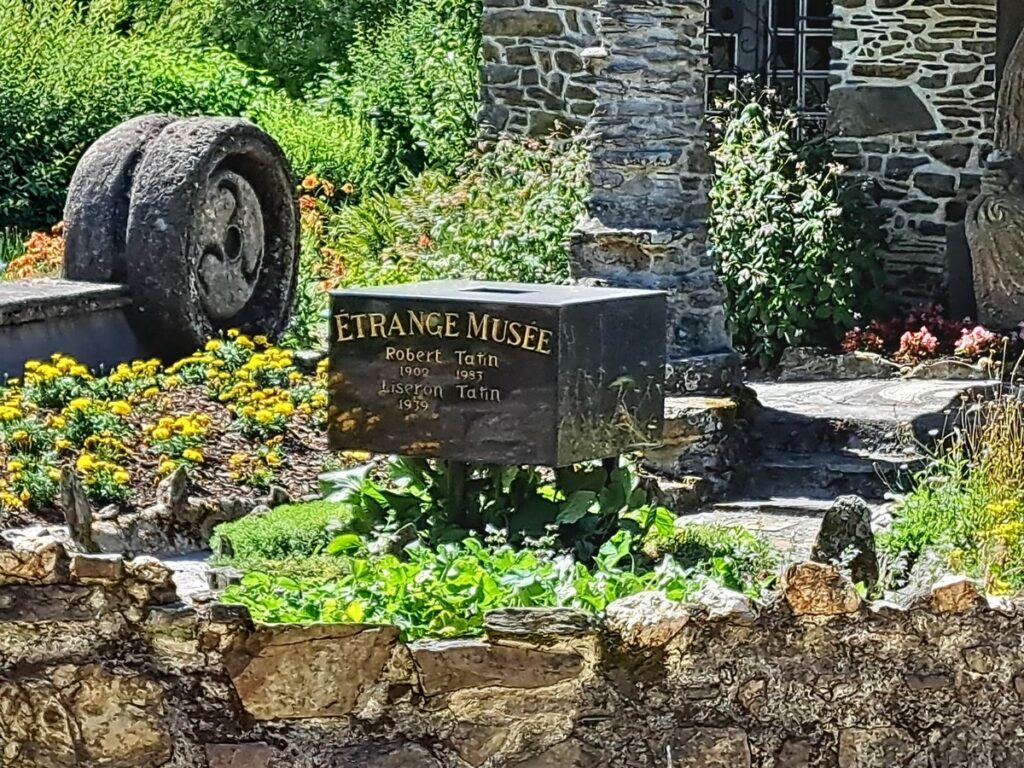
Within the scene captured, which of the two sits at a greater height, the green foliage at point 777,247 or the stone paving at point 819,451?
the green foliage at point 777,247

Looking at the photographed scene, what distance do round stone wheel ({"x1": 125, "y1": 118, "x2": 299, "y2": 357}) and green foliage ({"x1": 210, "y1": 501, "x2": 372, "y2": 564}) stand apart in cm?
298

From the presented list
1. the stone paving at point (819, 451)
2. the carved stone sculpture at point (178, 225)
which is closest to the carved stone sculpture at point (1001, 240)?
the stone paving at point (819, 451)

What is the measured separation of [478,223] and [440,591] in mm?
7532

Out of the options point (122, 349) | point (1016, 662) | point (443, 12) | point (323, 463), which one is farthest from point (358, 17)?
point (1016, 662)

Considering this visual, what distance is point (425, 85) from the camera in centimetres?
1688

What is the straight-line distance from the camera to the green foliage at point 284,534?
7176 mm

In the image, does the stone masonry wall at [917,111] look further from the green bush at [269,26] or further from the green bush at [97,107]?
the green bush at [269,26]

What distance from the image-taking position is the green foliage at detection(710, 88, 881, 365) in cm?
1268

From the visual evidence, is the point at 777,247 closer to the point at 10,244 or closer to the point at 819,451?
the point at 819,451

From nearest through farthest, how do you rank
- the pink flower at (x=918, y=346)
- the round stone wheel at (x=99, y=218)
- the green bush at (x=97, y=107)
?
the round stone wheel at (x=99, y=218) < the pink flower at (x=918, y=346) < the green bush at (x=97, y=107)

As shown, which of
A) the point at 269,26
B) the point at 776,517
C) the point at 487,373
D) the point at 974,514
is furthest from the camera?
the point at 269,26

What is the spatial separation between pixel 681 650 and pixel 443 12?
1274cm

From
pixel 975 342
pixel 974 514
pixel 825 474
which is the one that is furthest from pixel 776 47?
pixel 974 514

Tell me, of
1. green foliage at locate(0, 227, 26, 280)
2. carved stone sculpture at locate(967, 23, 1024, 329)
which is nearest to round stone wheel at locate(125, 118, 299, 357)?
green foliage at locate(0, 227, 26, 280)
